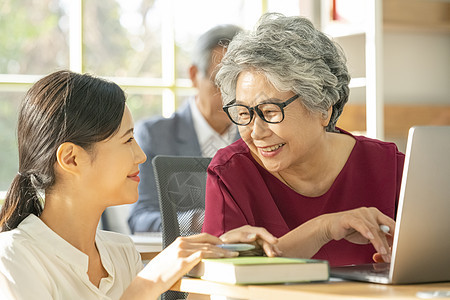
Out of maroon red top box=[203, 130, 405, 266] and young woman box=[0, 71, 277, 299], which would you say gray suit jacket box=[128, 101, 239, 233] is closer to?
maroon red top box=[203, 130, 405, 266]

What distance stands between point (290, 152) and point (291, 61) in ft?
0.72

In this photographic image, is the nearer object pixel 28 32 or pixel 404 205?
pixel 404 205

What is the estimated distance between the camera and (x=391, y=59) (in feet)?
14.0

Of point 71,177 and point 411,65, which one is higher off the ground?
point 411,65

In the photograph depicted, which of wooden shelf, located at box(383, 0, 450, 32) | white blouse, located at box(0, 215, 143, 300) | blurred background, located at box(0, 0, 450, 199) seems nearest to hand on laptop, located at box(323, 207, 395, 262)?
white blouse, located at box(0, 215, 143, 300)

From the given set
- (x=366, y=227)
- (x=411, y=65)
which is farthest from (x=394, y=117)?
(x=366, y=227)

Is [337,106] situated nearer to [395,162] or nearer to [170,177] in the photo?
[395,162]

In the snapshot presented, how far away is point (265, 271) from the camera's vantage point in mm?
1007

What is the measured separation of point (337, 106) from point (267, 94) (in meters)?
0.27

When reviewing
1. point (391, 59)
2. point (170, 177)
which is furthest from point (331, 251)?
point (391, 59)

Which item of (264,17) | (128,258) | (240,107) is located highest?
(264,17)

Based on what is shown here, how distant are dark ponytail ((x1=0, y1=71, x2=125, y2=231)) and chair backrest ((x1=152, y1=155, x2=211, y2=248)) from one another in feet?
1.70

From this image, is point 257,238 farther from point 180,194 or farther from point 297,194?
point 180,194

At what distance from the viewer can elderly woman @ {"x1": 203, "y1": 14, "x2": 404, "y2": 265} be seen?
1636 millimetres
